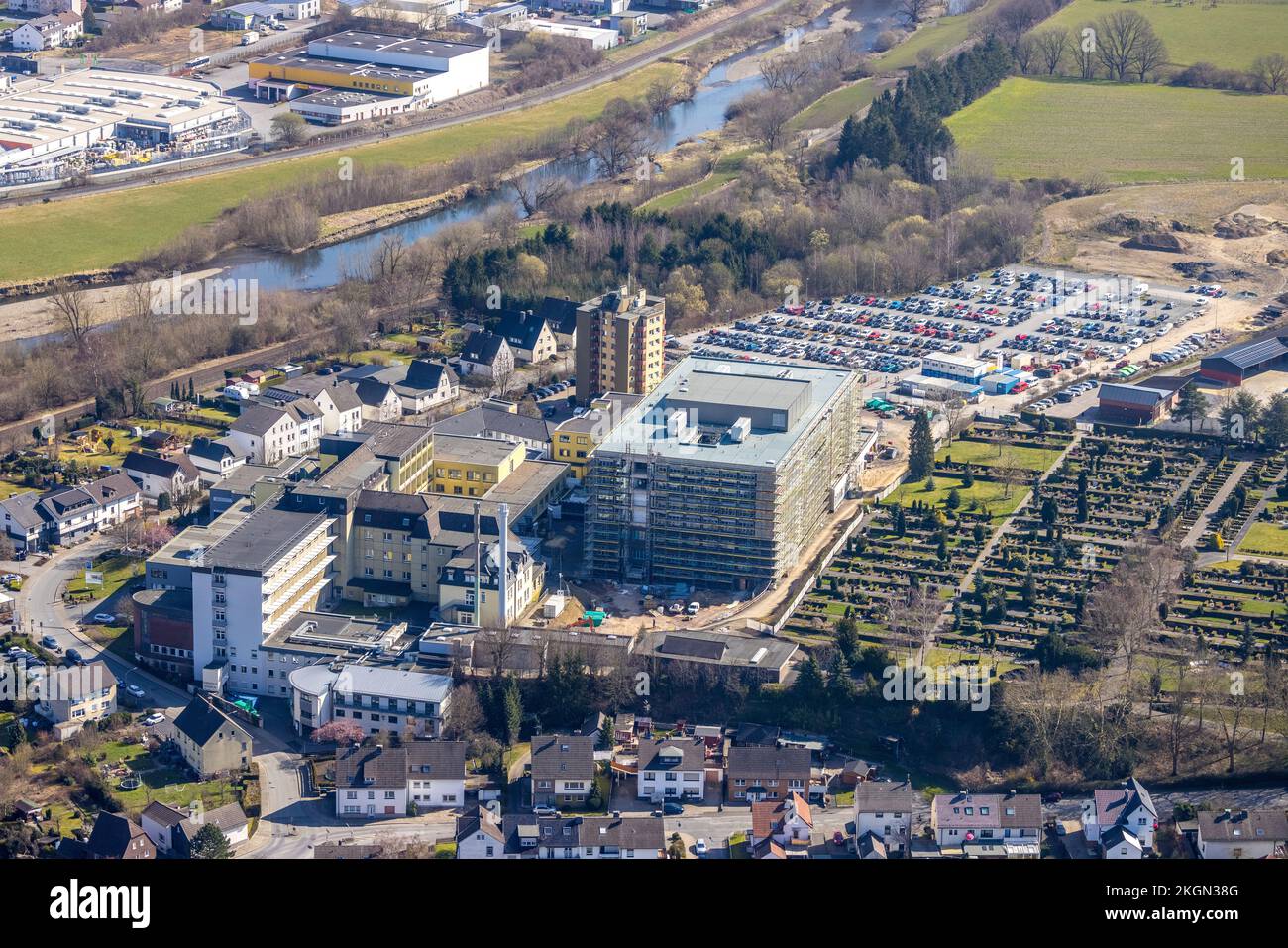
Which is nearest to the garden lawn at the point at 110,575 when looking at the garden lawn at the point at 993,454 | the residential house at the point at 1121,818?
the garden lawn at the point at 993,454

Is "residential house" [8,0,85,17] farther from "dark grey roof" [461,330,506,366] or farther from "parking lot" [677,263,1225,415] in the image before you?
"parking lot" [677,263,1225,415]

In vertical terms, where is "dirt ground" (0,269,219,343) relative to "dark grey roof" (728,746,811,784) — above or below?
above

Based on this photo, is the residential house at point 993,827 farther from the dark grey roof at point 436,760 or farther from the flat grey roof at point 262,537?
the flat grey roof at point 262,537

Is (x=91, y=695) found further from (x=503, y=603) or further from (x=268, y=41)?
(x=268, y=41)

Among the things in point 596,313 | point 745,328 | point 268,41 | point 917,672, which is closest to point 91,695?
point 917,672

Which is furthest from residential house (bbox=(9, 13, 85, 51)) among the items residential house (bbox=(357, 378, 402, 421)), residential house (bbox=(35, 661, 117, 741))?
residential house (bbox=(35, 661, 117, 741))

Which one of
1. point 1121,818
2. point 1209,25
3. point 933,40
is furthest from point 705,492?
point 1209,25
